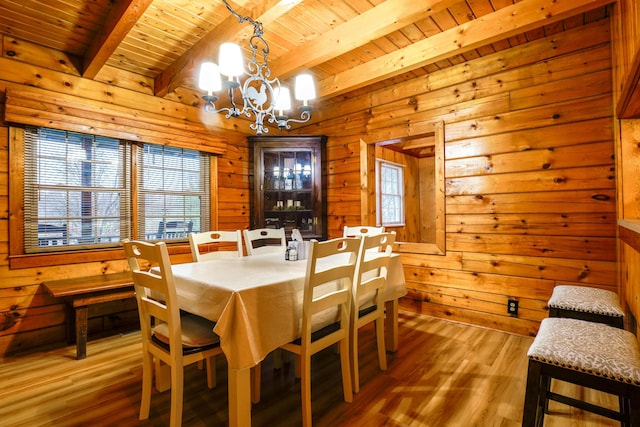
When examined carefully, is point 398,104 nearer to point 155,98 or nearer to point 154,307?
point 155,98

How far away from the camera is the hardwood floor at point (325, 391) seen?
1.69 meters

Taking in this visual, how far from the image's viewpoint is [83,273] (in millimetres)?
2902

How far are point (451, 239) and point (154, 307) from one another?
2.74 m

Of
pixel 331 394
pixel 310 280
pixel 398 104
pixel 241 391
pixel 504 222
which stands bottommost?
pixel 331 394

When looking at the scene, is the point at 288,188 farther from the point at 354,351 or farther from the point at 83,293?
the point at 354,351

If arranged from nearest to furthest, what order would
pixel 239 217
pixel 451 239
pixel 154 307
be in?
1. pixel 154 307
2. pixel 451 239
3. pixel 239 217

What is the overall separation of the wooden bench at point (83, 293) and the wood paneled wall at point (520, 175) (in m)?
2.83

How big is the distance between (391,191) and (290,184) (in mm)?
1917

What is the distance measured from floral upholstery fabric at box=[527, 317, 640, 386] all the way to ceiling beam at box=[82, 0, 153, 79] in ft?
9.38

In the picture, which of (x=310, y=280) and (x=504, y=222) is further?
(x=504, y=222)

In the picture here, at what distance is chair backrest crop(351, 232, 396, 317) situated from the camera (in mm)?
1924

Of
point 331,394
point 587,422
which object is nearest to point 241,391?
point 331,394

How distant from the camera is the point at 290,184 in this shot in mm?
4172

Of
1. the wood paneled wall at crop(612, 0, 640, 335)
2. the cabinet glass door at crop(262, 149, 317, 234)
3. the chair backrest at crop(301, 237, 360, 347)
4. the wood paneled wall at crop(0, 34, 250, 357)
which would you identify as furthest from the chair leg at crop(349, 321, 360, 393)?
the wood paneled wall at crop(0, 34, 250, 357)
